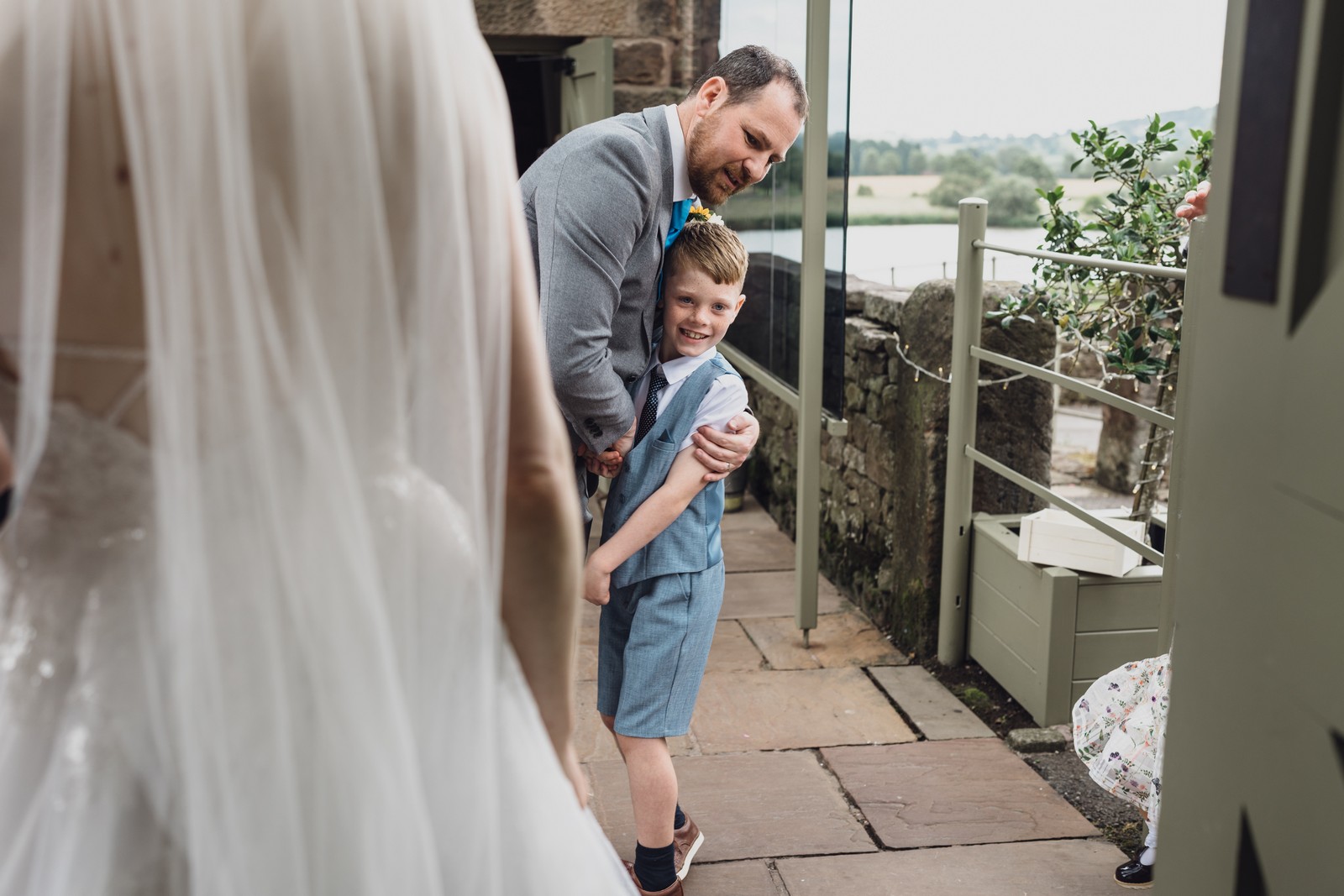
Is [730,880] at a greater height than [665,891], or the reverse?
[665,891]

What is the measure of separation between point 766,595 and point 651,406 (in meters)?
2.33

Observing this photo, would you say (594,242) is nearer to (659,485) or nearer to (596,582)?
(659,485)

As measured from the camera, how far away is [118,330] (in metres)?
0.98

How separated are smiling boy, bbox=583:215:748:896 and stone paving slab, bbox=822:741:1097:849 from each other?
713 mm

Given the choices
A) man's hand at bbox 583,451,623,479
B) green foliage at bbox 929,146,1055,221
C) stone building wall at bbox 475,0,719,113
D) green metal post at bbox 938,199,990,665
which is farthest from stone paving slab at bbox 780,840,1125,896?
A: green foliage at bbox 929,146,1055,221

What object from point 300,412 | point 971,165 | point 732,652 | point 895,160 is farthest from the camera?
point 971,165

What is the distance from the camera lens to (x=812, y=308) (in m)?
3.65

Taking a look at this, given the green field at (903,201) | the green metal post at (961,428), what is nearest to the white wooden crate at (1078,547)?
the green metal post at (961,428)

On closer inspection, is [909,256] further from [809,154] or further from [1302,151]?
[1302,151]

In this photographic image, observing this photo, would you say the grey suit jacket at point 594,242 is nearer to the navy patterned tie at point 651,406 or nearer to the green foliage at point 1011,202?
the navy patterned tie at point 651,406

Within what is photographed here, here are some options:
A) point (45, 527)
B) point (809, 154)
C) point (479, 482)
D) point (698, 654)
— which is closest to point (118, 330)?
point (45, 527)

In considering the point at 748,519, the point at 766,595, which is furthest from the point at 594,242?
the point at 748,519

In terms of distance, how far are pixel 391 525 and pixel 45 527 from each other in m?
0.29

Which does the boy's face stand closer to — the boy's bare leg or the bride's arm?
the boy's bare leg
